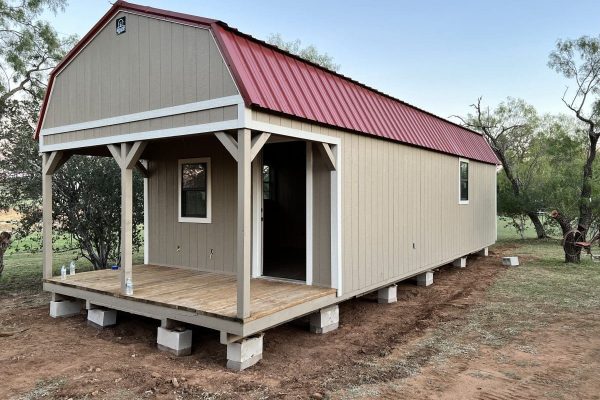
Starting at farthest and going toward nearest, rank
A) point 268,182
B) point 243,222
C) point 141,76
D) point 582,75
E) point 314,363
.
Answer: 1. point 582,75
2. point 268,182
3. point 141,76
4. point 314,363
5. point 243,222

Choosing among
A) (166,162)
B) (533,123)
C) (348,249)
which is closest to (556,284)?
(348,249)

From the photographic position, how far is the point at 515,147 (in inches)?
884

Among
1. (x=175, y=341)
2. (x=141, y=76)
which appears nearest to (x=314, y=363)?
(x=175, y=341)

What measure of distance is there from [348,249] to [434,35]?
1729 centimetres

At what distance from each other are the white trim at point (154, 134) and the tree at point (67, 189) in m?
2.29

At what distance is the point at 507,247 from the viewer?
14.3m

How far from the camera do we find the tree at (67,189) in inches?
320

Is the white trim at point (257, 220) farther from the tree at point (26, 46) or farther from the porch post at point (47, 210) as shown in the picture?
the tree at point (26, 46)

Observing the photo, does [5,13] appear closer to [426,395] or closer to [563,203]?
[426,395]

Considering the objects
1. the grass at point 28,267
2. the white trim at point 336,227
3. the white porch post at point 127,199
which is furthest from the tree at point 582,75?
the grass at point 28,267

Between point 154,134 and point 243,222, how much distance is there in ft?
5.48

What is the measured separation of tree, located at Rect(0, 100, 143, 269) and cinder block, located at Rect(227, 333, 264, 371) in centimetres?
564

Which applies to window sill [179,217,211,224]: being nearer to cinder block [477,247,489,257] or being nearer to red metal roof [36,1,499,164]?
red metal roof [36,1,499,164]

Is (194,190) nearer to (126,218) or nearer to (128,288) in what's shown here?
(126,218)
